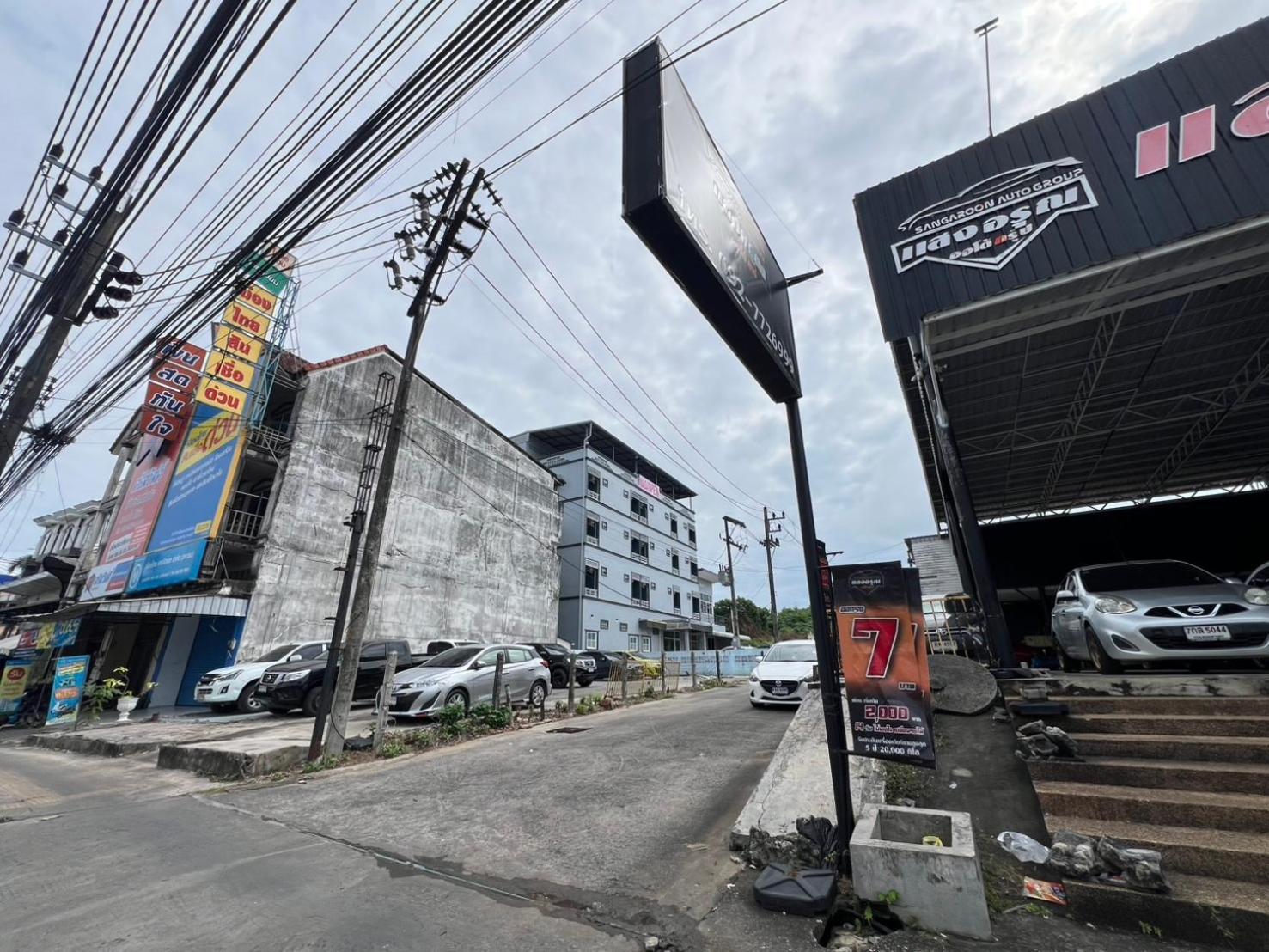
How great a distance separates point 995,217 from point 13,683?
77.3 feet

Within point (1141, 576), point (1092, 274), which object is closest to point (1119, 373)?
point (1092, 274)

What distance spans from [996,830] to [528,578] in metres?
23.3

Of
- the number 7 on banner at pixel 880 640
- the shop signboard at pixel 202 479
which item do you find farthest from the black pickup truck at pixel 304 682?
the number 7 on banner at pixel 880 640

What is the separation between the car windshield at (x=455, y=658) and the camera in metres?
11.1

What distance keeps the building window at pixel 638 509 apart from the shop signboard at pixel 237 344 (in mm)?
22037

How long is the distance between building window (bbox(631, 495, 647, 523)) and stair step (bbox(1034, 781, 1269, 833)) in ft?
101

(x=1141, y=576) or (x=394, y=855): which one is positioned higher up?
(x=1141, y=576)

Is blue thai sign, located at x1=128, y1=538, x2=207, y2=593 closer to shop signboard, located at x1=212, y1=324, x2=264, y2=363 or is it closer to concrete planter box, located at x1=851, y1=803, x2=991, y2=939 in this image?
shop signboard, located at x1=212, y1=324, x2=264, y2=363

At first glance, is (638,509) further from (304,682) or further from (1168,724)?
(1168,724)

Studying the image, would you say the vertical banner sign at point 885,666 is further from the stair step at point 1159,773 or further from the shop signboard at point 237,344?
the shop signboard at point 237,344

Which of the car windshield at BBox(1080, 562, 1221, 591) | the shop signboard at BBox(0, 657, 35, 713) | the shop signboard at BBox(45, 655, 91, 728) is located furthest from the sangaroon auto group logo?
the shop signboard at BBox(0, 657, 35, 713)

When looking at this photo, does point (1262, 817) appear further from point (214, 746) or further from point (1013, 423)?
point (214, 746)

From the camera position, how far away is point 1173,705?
4.41 meters

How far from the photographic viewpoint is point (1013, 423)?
11.0 metres
